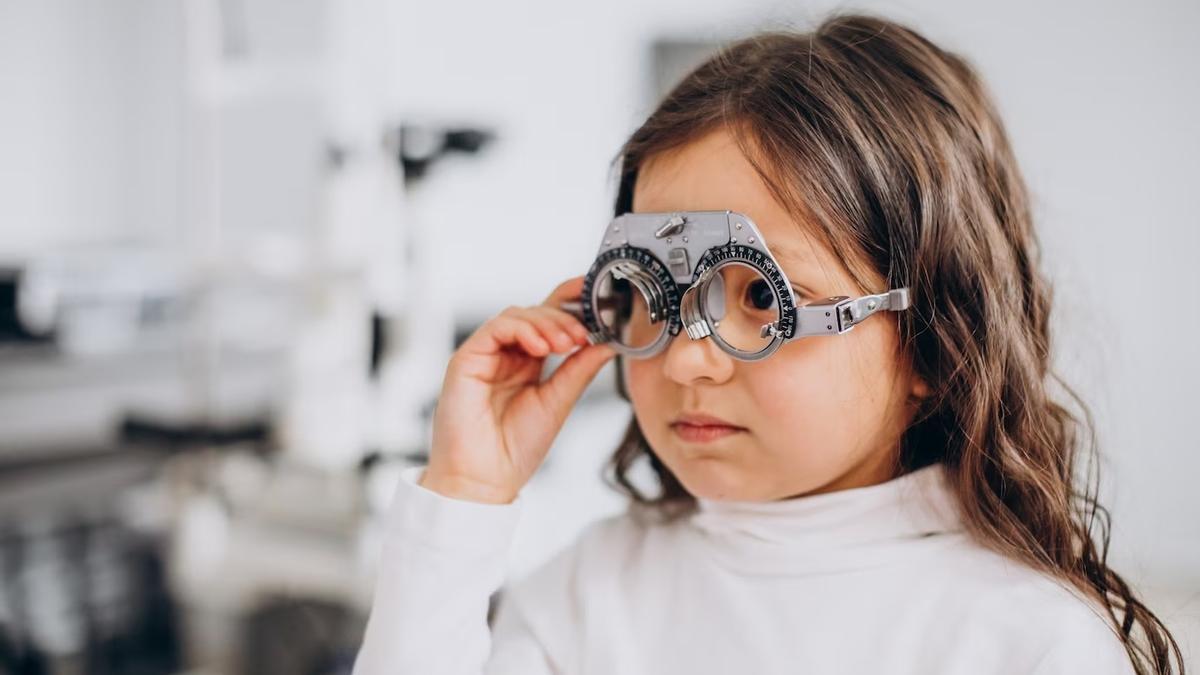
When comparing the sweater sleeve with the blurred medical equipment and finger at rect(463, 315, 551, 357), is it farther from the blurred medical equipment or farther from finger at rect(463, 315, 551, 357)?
the blurred medical equipment

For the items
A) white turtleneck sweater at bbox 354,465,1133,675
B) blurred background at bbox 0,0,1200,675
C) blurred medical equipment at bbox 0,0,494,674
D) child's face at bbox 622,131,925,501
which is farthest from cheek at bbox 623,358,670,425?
blurred medical equipment at bbox 0,0,494,674

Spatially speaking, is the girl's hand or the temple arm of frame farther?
the girl's hand

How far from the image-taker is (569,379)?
0.89 metres

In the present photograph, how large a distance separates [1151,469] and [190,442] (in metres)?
1.83

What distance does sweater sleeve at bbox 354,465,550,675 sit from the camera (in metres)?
0.78

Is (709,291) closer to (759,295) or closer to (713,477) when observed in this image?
(759,295)

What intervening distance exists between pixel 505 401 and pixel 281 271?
1411 millimetres

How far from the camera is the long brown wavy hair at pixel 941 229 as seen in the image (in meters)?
0.73

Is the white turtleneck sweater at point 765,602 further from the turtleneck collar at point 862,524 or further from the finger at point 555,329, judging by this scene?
the finger at point 555,329

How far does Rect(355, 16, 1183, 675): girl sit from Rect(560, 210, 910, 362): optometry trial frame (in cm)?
2

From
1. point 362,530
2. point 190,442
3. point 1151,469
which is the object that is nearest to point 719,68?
point 1151,469

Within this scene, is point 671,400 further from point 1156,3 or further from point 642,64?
point 642,64

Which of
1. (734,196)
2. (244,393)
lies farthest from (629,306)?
(244,393)

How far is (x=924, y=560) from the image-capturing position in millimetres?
764
